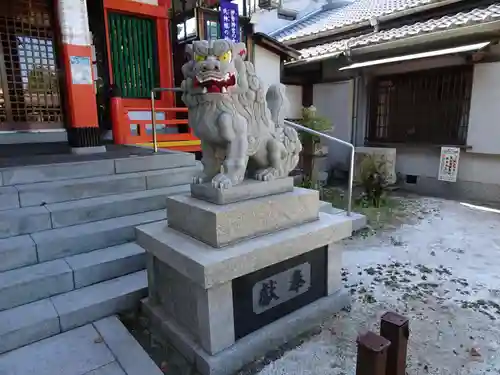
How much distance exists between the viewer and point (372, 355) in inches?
55.3

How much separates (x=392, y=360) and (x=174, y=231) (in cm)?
166

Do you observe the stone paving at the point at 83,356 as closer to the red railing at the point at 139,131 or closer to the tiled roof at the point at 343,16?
the red railing at the point at 139,131

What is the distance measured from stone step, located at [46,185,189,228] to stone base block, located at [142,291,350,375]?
1.17 meters

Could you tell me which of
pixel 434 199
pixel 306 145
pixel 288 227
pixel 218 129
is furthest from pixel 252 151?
pixel 434 199

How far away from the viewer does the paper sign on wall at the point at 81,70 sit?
196 inches

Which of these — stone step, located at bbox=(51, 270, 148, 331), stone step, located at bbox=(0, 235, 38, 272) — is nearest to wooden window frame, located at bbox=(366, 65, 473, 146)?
stone step, located at bbox=(51, 270, 148, 331)

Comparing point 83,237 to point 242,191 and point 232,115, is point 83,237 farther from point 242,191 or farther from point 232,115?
point 232,115

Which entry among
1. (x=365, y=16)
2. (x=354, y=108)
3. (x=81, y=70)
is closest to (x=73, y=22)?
(x=81, y=70)

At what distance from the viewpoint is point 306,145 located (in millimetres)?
6551

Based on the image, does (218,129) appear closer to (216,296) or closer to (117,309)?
(216,296)

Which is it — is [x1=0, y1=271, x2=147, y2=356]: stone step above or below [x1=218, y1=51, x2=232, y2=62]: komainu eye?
below

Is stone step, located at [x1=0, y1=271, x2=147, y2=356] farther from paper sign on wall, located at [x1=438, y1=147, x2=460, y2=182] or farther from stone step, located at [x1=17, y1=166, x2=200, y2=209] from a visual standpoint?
paper sign on wall, located at [x1=438, y1=147, x2=460, y2=182]

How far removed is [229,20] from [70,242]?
18.4ft

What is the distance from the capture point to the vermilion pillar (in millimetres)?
4832
